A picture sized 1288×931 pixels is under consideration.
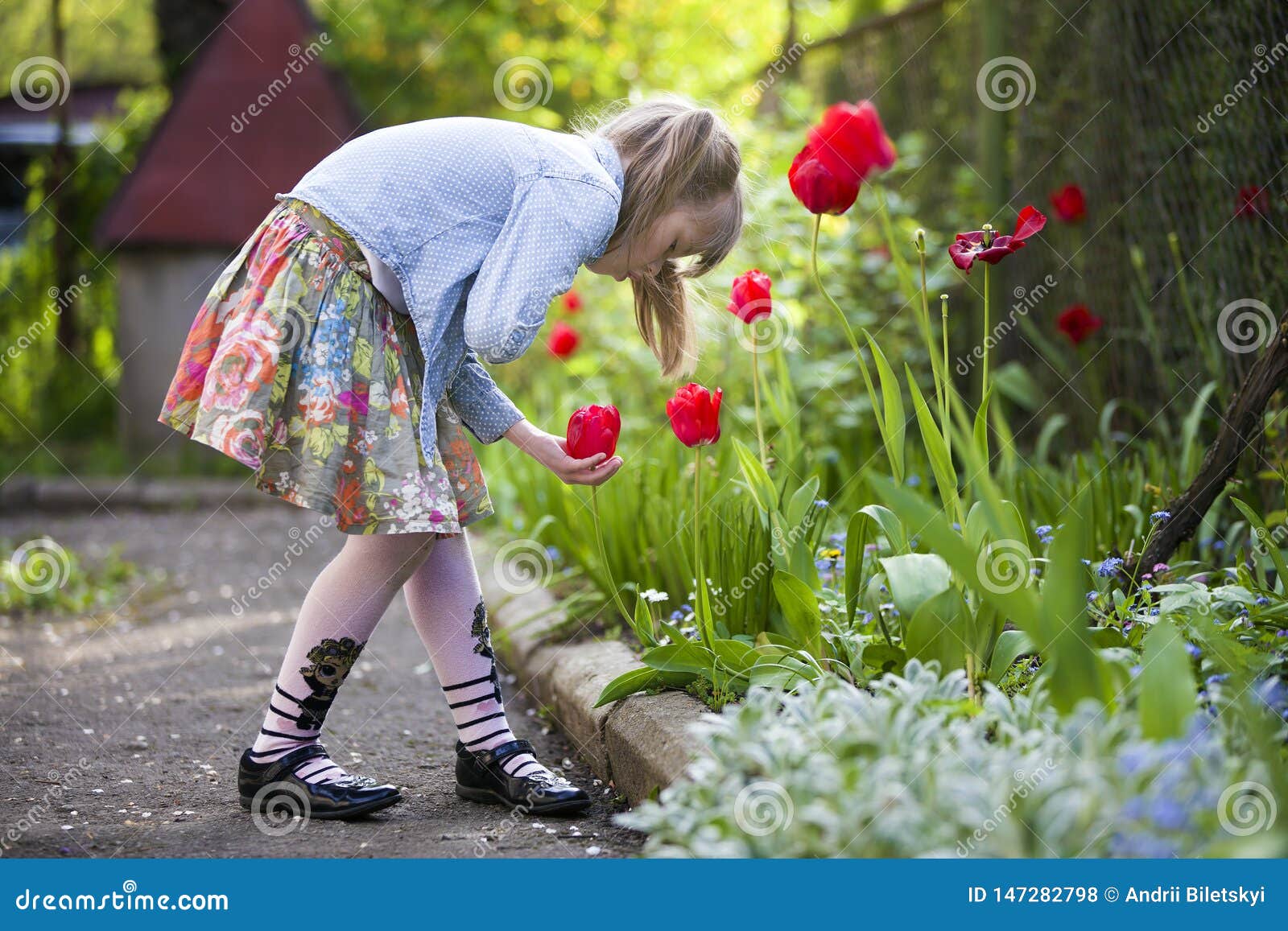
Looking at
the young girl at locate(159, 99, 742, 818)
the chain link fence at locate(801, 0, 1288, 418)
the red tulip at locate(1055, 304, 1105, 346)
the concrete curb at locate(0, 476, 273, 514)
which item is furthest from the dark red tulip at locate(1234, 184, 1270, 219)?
the concrete curb at locate(0, 476, 273, 514)

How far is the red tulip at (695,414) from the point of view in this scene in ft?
6.38

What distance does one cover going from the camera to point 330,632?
1904 mm

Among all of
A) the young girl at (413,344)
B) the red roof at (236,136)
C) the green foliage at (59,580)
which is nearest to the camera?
the young girl at (413,344)

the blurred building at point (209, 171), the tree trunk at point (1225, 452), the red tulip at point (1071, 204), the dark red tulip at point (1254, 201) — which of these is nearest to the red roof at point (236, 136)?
the blurred building at point (209, 171)

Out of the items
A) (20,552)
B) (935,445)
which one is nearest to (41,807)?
(935,445)

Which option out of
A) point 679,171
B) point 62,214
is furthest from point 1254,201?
point 62,214

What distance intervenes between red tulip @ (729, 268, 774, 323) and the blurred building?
454 cm

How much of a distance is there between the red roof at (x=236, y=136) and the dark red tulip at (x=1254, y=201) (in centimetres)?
457

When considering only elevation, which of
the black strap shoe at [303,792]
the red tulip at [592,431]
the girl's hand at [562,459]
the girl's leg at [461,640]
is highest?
the red tulip at [592,431]

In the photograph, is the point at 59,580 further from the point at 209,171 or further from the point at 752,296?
the point at 209,171

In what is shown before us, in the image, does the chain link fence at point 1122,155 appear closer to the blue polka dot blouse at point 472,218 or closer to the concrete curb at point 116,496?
the blue polka dot blouse at point 472,218

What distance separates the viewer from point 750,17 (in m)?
8.59

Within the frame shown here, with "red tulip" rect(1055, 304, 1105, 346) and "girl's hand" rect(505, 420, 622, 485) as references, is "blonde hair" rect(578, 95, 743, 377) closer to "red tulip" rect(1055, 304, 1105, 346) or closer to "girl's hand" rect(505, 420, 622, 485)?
"girl's hand" rect(505, 420, 622, 485)

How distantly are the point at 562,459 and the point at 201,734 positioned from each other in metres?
1.14
